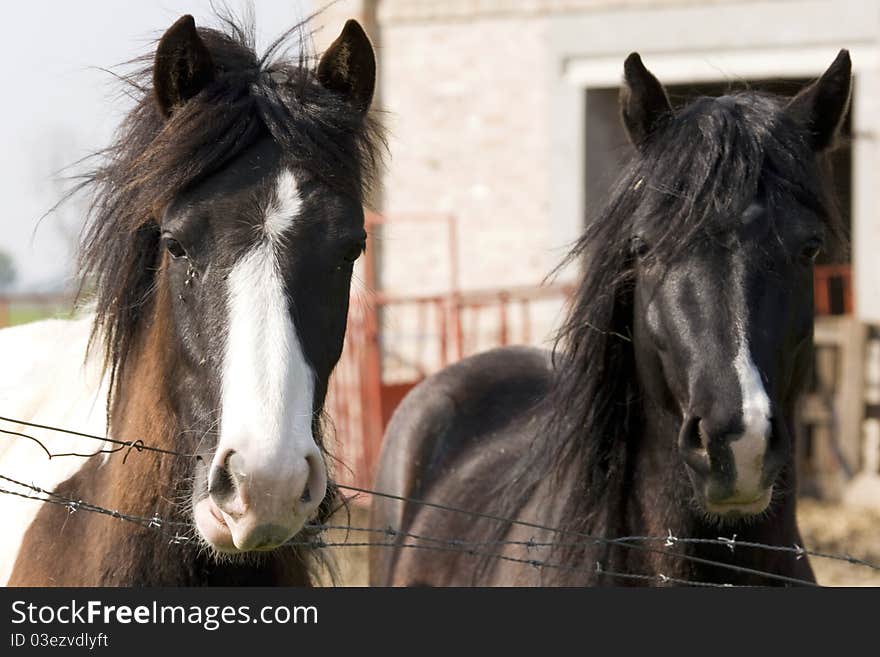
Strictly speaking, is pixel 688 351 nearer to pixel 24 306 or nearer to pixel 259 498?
pixel 259 498

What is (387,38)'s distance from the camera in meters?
10.0

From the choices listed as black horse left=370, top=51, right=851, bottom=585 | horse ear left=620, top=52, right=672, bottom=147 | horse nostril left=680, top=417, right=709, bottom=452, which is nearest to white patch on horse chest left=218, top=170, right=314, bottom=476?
black horse left=370, top=51, right=851, bottom=585

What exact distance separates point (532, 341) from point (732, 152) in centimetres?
644

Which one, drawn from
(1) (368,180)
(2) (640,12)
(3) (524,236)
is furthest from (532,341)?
(1) (368,180)

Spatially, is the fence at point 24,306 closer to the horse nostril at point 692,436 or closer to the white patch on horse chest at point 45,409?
the white patch on horse chest at point 45,409

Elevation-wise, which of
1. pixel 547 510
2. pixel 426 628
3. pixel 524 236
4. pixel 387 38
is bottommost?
pixel 426 628

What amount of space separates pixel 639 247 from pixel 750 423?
65 centimetres

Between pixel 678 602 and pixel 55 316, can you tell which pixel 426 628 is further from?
pixel 55 316

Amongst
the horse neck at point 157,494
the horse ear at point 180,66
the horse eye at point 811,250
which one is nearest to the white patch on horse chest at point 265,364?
the horse neck at point 157,494

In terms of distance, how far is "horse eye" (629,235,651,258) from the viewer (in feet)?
10.4

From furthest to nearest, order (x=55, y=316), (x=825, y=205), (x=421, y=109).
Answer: (x=421, y=109) < (x=55, y=316) < (x=825, y=205)

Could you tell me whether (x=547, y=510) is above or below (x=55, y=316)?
below

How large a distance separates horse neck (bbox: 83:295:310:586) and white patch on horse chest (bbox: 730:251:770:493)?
1.12 meters

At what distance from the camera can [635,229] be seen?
3.20 metres
